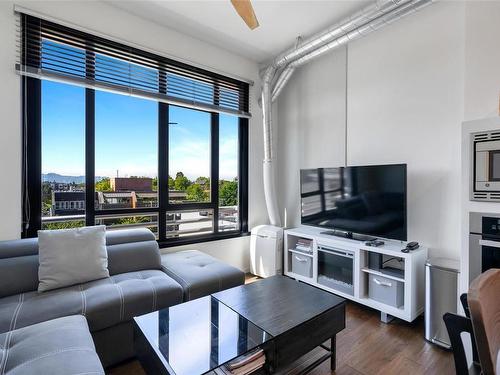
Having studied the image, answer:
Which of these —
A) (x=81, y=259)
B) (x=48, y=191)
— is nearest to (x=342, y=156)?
(x=81, y=259)

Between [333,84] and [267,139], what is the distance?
1.03 m

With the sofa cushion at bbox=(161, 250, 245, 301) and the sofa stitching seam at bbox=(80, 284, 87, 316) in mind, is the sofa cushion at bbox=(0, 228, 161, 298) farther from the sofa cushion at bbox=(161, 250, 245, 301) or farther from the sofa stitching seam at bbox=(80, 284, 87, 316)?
the sofa stitching seam at bbox=(80, 284, 87, 316)

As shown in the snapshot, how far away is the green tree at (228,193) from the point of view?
3498 millimetres

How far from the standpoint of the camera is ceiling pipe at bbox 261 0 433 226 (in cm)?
221

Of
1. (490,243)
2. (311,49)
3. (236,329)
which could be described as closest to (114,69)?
(311,49)

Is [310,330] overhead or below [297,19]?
below

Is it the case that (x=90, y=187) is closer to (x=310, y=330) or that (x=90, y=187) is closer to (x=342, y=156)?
(x=310, y=330)

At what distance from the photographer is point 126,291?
1.83 metres

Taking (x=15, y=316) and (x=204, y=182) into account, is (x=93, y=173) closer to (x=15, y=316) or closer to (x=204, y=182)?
(x=204, y=182)

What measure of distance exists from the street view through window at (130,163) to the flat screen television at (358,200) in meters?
1.11

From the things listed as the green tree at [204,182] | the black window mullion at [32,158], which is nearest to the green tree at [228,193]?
the green tree at [204,182]

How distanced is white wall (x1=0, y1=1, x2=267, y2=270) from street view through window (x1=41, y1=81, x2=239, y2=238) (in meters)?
0.21

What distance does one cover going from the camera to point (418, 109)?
2469 mm

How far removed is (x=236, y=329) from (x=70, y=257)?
1.38m
